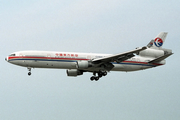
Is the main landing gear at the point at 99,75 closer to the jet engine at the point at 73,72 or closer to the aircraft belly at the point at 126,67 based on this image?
the aircraft belly at the point at 126,67

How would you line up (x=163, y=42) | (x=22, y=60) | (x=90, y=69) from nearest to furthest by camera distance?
(x=22, y=60) < (x=90, y=69) < (x=163, y=42)

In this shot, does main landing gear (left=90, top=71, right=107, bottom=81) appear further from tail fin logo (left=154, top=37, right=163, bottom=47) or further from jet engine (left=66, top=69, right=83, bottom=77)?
tail fin logo (left=154, top=37, right=163, bottom=47)

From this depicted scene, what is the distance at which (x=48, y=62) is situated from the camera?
201 feet

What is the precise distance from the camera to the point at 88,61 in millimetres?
62438

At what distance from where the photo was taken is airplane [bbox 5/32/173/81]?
6100 cm

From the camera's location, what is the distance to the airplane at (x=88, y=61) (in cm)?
6100

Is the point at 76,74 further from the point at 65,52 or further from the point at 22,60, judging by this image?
the point at 22,60

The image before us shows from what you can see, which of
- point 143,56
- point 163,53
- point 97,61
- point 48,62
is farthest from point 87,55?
point 163,53

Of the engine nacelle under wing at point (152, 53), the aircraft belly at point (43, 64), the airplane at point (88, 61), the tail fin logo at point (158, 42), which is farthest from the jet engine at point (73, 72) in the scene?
the tail fin logo at point (158, 42)

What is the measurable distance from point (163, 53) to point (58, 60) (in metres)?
21.9

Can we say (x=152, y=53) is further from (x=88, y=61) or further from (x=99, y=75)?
(x=88, y=61)

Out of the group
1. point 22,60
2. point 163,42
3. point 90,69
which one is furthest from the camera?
point 163,42

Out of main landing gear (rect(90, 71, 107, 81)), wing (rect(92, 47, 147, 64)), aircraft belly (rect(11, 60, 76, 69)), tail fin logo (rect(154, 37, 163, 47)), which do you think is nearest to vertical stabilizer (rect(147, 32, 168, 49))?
tail fin logo (rect(154, 37, 163, 47))

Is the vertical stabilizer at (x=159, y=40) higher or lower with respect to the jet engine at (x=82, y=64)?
higher
